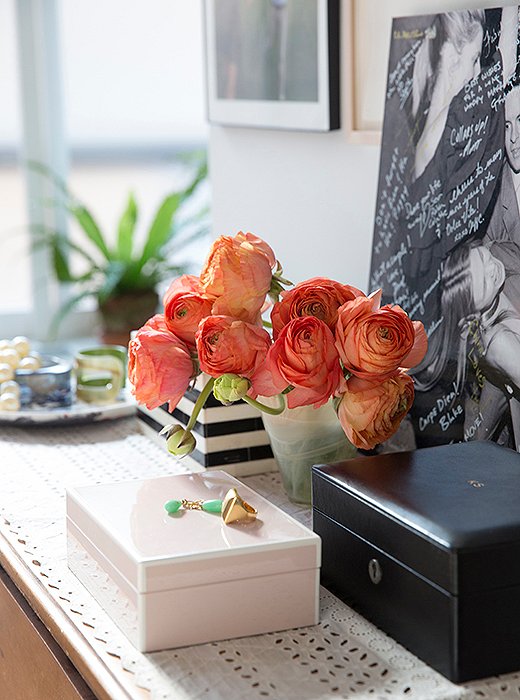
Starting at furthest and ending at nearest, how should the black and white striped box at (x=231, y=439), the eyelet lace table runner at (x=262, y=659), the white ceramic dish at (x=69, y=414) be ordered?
the white ceramic dish at (x=69, y=414)
the black and white striped box at (x=231, y=439)
the eyelet lace table runner at (x=262, y=659)

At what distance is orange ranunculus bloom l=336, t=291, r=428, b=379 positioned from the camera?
981mm

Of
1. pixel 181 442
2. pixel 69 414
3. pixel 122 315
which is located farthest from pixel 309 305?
pixel 122 315

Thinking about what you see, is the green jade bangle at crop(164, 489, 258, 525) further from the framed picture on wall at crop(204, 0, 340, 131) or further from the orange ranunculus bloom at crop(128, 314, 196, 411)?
the framed picture on wall at crop(204, 0, 340, 131)

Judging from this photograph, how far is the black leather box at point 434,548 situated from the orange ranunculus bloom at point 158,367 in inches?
7.2

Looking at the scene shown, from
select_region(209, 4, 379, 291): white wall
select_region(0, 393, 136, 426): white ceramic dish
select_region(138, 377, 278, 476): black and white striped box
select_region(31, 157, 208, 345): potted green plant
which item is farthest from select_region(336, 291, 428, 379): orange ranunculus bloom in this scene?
select_region(31, 157, 208, 345): potted green plant

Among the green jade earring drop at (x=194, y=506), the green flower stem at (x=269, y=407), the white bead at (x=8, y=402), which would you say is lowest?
the white bead at (x=8, y=402)

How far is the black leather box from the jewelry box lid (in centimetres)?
5

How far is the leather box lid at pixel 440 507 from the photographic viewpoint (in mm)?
772

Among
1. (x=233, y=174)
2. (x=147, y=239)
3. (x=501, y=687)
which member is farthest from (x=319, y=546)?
(x=147, y=239)

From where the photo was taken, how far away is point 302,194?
162cm

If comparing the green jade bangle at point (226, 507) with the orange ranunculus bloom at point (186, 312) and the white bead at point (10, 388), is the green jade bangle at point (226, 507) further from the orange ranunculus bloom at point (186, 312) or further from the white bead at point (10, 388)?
the white bead at point (10, 388)

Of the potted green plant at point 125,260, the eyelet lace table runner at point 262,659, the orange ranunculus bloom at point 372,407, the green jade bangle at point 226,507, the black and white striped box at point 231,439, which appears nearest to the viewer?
the eyelet lace table runner at point 262,659

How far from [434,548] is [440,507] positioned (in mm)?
58

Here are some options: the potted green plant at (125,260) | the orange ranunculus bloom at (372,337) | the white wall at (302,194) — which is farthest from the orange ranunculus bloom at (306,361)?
the potted green plant at (125,260)
